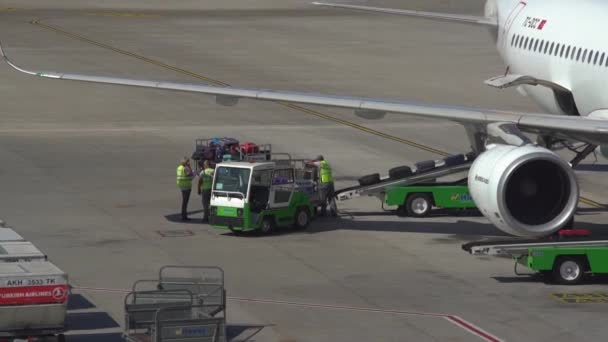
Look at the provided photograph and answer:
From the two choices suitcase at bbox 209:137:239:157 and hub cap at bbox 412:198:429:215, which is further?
suitcase at bbox 209:137:239:157

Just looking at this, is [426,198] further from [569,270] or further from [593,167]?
[593,167]

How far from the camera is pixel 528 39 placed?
3841 centimetres

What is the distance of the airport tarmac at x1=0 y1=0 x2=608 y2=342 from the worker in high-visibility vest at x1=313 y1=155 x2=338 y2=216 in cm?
65

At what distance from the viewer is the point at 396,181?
33812 millimetres

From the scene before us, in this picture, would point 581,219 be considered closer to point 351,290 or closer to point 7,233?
point 351,290

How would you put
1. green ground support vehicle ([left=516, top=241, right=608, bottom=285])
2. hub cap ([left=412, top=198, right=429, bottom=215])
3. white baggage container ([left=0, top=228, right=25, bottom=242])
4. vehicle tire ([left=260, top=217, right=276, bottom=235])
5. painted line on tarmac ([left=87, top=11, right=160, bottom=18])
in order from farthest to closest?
painted line on tarmac ([left=87, top=11, right=160, bottom=18]) → hub cap ([left=412, top=198, right=429, bottom=215]) → vehicle tire ([left=260, top=217, right=276, bottom=235]) → green ground support vehicle ([left=516, top=241, right=608, bottom=285]) → white baggage container ([left=0, top=228, right=25, bottom=242])

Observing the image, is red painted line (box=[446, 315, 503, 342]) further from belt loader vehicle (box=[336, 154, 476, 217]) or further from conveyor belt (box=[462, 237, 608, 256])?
belt loader vehicle (box=[336, 154, 476, 217])

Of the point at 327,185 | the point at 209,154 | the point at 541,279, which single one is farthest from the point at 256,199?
the point at 541,279

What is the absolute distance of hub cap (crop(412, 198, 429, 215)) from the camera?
3384 cm

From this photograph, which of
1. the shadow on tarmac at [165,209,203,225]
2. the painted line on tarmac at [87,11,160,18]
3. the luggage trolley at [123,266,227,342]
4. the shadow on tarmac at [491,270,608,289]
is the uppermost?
the painted line on tarmac at [87,11,160,18]

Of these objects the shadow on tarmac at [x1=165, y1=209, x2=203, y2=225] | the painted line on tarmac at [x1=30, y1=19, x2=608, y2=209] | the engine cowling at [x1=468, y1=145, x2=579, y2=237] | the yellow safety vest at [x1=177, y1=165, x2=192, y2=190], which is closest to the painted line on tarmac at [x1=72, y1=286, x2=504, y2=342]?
the engine cowling at [x1=468, y1=145, x2=579, y2=237]

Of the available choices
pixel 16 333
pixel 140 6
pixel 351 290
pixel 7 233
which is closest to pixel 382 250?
pixel 351 290

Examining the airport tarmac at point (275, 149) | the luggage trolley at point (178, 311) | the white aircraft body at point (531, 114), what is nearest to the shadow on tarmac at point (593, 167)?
the airport tarmac at point (275, 149)

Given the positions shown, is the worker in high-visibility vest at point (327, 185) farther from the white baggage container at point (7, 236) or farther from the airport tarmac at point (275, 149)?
the white baggage container at point (7, 236)
